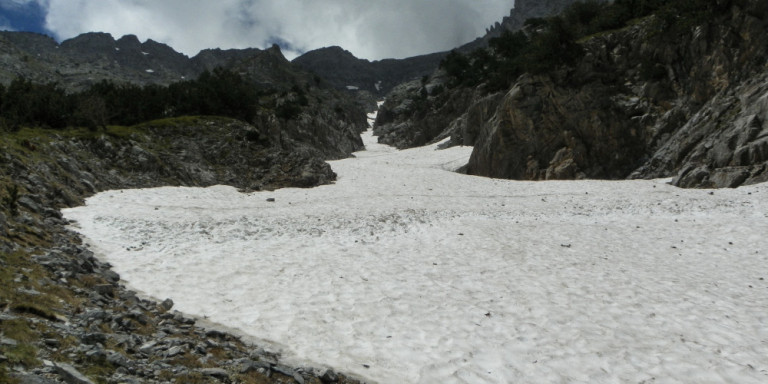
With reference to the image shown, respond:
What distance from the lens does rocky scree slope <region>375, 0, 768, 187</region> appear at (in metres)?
29.4

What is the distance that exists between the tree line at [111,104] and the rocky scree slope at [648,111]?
30.0 m

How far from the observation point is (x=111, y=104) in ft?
146

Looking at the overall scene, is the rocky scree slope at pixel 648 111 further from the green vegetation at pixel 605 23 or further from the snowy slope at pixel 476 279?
the snowy slope at pixel 476 279

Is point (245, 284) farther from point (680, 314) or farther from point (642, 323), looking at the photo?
point (680, 314)

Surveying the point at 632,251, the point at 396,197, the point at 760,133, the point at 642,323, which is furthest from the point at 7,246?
the point at 760,133

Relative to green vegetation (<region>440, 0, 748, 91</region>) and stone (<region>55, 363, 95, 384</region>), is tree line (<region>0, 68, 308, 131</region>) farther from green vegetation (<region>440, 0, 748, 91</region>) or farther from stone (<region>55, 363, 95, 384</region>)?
green vegetation (<region>440, 0, 748, 91</region>)

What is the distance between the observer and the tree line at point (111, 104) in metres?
33.2

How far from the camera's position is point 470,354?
9.75 metres

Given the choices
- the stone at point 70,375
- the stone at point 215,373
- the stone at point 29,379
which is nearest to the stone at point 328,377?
the stone at point 215,373

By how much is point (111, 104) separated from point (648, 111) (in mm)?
51379

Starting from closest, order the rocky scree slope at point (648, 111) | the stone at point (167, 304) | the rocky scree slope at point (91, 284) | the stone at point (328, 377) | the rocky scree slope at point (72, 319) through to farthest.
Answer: the rocky scree slope at point (72, 319) → the rocky scree slope at point (91, 284) → the stone at point (328, 377) → the stone at point (167, 304) → the rocky scree slope at point (648, 111)

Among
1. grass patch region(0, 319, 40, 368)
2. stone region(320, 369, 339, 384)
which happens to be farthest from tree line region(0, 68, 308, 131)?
stone region(320, 369, 339, 384)

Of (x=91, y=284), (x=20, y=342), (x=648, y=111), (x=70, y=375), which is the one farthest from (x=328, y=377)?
(x=648, y=111)

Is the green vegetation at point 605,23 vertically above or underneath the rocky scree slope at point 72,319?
above
